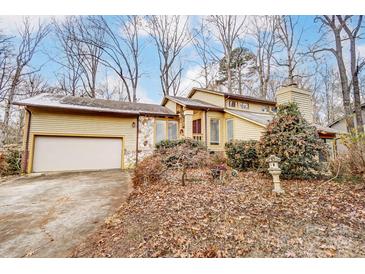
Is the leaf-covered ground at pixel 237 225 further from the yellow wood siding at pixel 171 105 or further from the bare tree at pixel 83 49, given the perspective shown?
the bare tree at pixel 83 49

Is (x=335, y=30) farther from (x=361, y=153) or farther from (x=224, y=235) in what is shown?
(x=224, y=235)

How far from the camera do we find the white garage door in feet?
29.4

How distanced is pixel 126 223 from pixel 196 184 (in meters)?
2.57

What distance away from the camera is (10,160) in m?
8.36

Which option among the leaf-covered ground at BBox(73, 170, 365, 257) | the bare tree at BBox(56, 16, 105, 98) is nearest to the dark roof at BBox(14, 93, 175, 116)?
the leaf-covered ground at BBox(73, 170, 365, 257)

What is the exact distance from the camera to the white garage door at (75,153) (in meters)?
8.96

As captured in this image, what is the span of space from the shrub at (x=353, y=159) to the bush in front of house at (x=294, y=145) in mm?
578

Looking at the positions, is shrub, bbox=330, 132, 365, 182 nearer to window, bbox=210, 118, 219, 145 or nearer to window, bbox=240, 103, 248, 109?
window, bbox=210, 118, 219, 145

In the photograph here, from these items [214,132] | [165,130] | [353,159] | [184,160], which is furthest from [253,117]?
[184,160]

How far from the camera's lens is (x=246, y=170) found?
7.78m

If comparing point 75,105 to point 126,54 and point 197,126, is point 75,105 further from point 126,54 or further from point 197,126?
point 126,54

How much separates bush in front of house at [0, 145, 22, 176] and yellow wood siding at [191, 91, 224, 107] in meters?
10.6

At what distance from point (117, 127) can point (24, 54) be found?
36.1 feet

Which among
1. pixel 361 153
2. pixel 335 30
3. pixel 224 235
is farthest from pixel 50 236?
pixel 335 30
